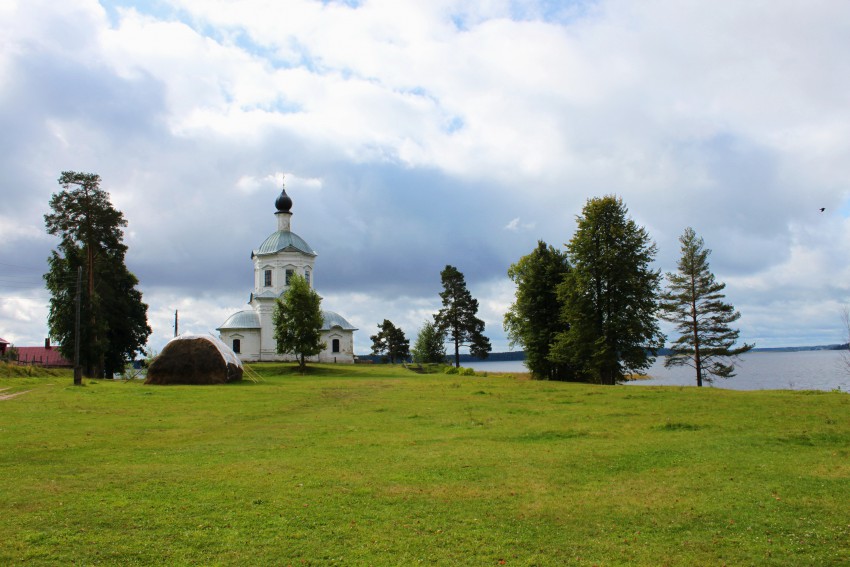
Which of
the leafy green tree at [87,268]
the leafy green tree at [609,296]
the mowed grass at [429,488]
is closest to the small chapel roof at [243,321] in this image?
the leafy green tree at [87,268]

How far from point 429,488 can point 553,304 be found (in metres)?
37.2

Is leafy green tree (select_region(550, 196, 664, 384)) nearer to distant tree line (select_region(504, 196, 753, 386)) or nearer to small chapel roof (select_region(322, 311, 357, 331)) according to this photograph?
distant tree line (select_region(504, 196, 753, 386))

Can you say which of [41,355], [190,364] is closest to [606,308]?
[190,364]

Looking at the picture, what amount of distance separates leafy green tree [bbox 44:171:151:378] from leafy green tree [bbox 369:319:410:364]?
43.2 meters

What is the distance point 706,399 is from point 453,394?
11.1 m

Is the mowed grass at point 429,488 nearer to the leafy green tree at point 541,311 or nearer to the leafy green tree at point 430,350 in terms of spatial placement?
the leafy green tree at point 541,311

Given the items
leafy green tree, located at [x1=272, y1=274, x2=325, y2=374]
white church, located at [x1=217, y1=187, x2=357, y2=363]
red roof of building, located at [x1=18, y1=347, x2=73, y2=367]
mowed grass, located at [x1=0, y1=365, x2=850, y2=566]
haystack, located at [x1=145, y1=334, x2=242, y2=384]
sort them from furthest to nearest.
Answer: red roof of building, located at [x1=18, y1=347, x2=73, y2=367]
white church, located at [x1=217, y1=187, x2=357, y2=363]
leafy green tree, located at [x1=272, y1=274, x2=325, y2=374]
haystack, located at [x1=145, y1=334, x2=242, y2=384]
mowed grass, located at [x1=0, y1=365, x2=850, y2=566]

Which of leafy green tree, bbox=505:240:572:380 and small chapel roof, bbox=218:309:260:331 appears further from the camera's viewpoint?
small chapel roof, bbox=218:309:260:331

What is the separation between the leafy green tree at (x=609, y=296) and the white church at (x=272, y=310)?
122ft

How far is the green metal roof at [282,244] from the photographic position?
72875 mm

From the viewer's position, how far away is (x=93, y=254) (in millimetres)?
44344

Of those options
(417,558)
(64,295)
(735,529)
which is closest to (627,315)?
(735,529)

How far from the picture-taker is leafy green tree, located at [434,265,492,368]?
72.0 metres

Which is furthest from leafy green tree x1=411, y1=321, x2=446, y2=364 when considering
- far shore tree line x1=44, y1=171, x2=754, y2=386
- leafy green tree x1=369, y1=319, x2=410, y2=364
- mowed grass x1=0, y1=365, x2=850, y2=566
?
mowed grass x1=0, y1=365, x2=850, y2=566
